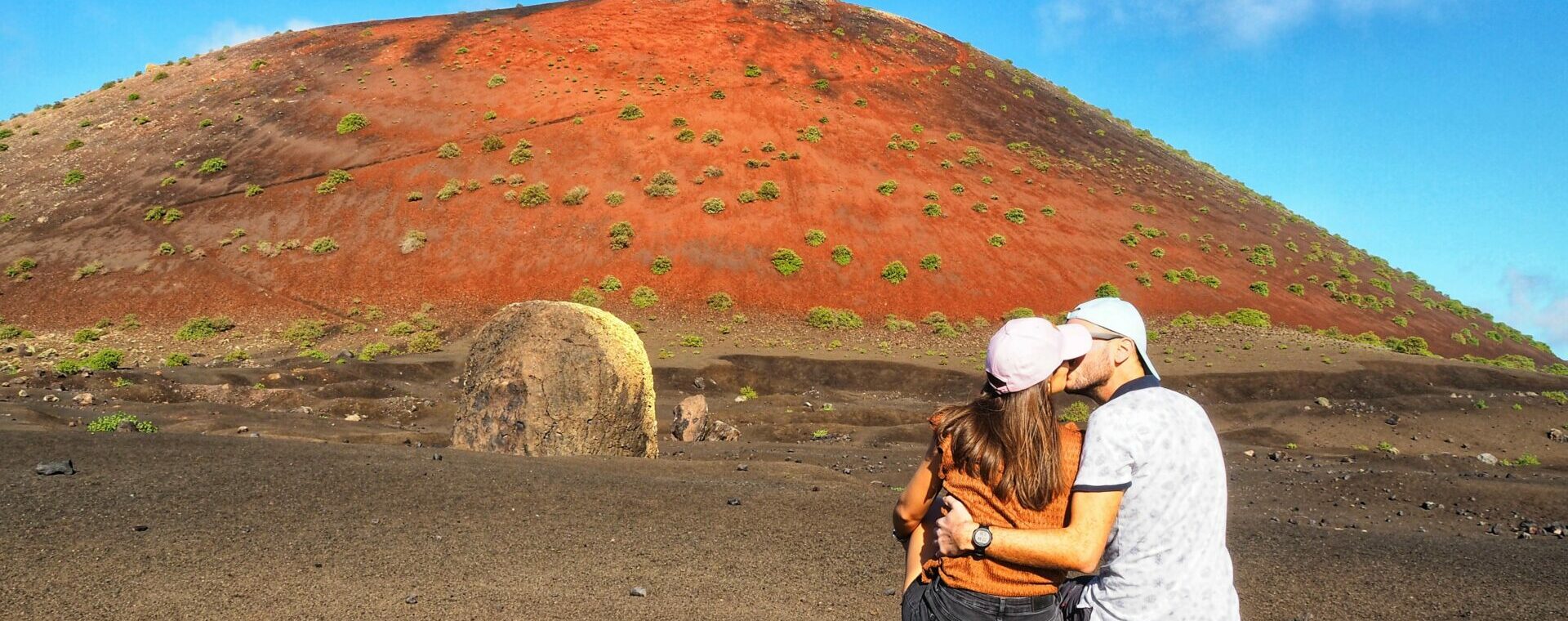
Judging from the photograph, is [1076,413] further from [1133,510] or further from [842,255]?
A: [1133,510]

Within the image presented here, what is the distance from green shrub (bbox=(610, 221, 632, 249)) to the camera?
1400 inches

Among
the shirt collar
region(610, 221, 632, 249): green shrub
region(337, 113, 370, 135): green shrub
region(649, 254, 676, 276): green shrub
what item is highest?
region(337, 113, 370, 135): green shrub

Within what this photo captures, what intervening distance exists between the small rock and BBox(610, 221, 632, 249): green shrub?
1063 inches

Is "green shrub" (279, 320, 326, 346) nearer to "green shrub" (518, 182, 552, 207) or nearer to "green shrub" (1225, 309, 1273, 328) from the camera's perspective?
"green shrub" (518, 182, 552, 207)

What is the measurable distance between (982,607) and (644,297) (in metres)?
30.8

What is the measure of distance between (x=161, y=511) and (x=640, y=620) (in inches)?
180

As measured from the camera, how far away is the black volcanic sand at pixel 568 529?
6.45 metres

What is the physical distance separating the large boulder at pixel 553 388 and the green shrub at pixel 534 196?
2544 centimetres

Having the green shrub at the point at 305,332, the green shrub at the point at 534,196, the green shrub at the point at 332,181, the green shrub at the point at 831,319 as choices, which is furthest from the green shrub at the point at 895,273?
the green shrub at the point at 332,181

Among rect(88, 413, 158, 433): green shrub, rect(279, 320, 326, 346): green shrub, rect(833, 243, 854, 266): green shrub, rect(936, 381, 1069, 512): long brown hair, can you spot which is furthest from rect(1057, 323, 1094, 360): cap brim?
rect(833, 243, 854, 266): green shrub

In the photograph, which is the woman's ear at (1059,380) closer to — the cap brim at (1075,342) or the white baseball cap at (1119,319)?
the cap brim at (1075,342)

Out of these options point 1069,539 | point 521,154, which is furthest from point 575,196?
point 1069,539

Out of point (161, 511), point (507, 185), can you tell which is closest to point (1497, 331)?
point (507, 185)

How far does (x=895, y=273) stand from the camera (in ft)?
117
